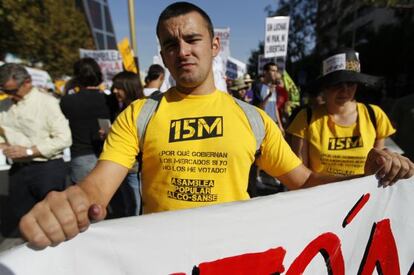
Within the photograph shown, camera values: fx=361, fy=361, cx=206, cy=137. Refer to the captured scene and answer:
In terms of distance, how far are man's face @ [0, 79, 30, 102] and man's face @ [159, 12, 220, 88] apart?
2115mm

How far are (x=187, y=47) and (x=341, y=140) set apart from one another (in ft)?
4.16

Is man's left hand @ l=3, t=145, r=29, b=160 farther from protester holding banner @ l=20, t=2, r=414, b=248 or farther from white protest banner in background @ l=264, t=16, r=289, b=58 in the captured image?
white protest banner in background @ l=264, t=16, r=289, b=58

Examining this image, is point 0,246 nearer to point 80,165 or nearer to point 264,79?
point 80,165

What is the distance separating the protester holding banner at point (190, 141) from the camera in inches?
57.5

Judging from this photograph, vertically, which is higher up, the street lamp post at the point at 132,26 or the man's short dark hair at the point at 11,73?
the street lamp post at the point at 132,26

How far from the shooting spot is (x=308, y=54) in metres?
47.9

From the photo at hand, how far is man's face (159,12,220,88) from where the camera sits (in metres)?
1.51

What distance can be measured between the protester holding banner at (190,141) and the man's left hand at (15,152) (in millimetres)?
2060

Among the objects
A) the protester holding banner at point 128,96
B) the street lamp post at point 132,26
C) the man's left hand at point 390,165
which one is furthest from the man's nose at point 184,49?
the street lamp post at point 132,26

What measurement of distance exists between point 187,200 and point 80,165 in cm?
255

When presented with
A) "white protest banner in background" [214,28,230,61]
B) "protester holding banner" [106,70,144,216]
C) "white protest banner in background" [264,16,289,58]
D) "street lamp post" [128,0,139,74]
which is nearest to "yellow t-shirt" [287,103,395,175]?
"protester holding banner" [106,70,144,216]

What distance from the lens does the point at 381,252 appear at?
1.65 metres

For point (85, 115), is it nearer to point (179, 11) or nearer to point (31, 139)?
point (31, 139)

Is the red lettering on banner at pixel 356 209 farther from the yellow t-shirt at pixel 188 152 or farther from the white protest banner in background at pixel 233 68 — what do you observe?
the white protest banner in background at pixel 233 68
